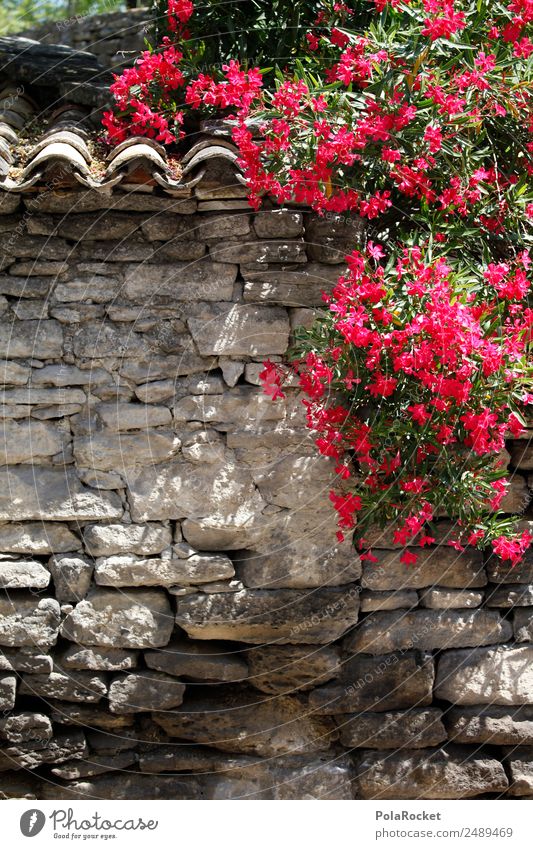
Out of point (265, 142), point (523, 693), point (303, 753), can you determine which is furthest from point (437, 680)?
point (265, 142)

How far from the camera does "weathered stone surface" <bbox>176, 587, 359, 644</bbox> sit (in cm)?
368

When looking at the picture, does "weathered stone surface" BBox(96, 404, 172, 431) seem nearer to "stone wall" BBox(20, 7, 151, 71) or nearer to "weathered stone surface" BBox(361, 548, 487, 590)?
"weathered stone surface" BBox(361, 548, 487, 590)

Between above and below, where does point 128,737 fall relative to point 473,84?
below

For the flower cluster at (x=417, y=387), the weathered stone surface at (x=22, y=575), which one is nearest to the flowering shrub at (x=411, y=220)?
the flower cluster at (x=417, y=387)

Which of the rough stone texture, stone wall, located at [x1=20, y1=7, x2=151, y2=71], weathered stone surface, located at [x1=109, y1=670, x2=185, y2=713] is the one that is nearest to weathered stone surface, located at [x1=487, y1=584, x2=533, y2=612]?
the rough stone texture

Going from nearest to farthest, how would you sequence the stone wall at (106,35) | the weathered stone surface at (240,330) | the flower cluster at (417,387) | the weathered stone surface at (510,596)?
the flower cluster at (417,387), the weathered stone surface at (240,330), the weathered stone surface at (510,596), the stone wall at (106,35)

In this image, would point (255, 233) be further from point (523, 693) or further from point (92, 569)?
point (523, 693)

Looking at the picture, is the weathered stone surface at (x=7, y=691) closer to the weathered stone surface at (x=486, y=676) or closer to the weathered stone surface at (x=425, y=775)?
the weathered stone surface at (x=425, y=775)

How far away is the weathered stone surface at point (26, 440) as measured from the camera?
145 inches

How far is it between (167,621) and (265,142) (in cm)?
200

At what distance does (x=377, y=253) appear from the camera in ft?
11.1

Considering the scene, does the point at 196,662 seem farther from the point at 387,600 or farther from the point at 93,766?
the point at 387,600

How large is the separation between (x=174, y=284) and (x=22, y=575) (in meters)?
1.38

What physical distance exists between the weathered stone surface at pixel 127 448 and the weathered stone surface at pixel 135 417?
38 millimetres
